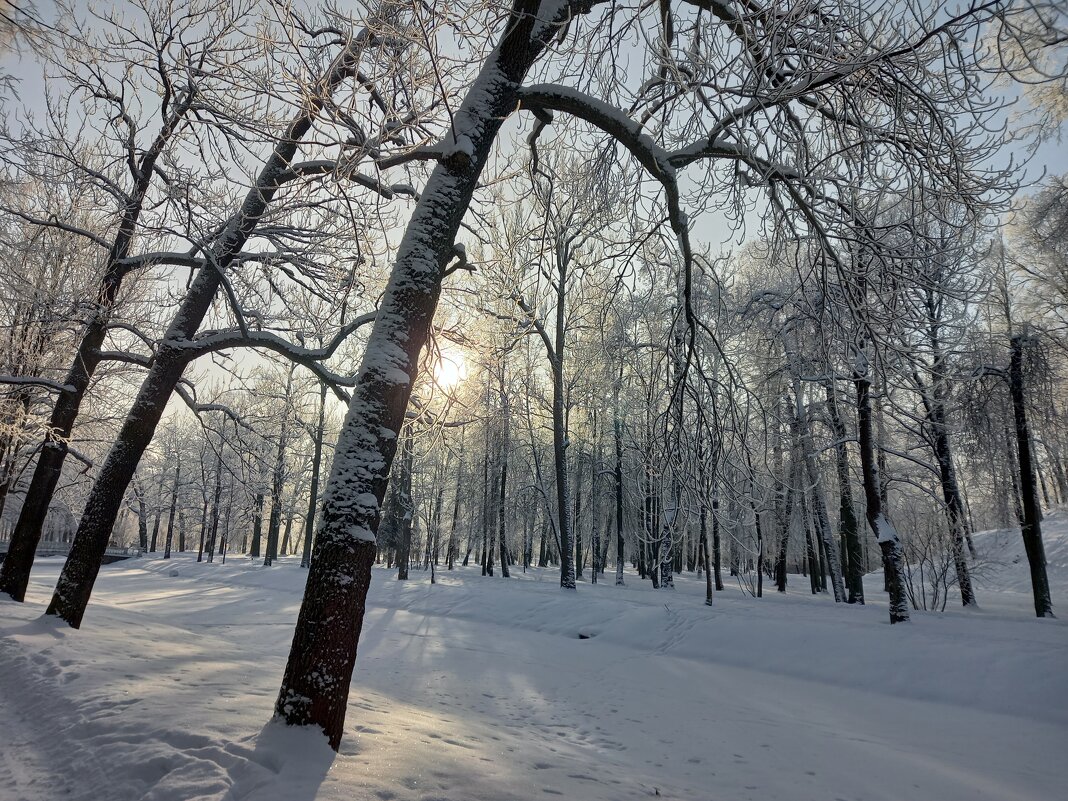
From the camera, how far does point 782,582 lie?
20.9 meters

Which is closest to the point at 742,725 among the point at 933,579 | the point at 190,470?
the point at 933,579

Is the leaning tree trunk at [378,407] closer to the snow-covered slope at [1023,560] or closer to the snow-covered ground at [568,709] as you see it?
the snow-covered ground at [568,709]

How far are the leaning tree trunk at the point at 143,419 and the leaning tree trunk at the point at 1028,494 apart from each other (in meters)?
16.1

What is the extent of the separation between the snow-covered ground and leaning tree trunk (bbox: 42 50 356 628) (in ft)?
2.00

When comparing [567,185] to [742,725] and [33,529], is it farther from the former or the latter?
[33,529]

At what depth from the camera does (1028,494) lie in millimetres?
12523

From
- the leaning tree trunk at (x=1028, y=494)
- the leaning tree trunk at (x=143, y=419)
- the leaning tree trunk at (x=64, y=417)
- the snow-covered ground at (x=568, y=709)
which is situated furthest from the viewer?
the leaning tree trunk at (x=1028, y=494)

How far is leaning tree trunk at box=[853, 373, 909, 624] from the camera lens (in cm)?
959

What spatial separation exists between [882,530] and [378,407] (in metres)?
10.6

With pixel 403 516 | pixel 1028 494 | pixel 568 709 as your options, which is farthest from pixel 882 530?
pixel 403 516

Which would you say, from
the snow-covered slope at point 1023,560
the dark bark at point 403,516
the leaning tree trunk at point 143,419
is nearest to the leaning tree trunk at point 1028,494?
the snow-covered slope at point 1023,560

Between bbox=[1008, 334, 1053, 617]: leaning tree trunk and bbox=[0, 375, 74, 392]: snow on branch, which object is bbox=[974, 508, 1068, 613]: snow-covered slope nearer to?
bbox=[1008, 334, 1053, 617]: leaning tree trunk

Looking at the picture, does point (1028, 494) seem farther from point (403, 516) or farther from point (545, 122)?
point (403, 516)

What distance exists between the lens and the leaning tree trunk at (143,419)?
603 cm
